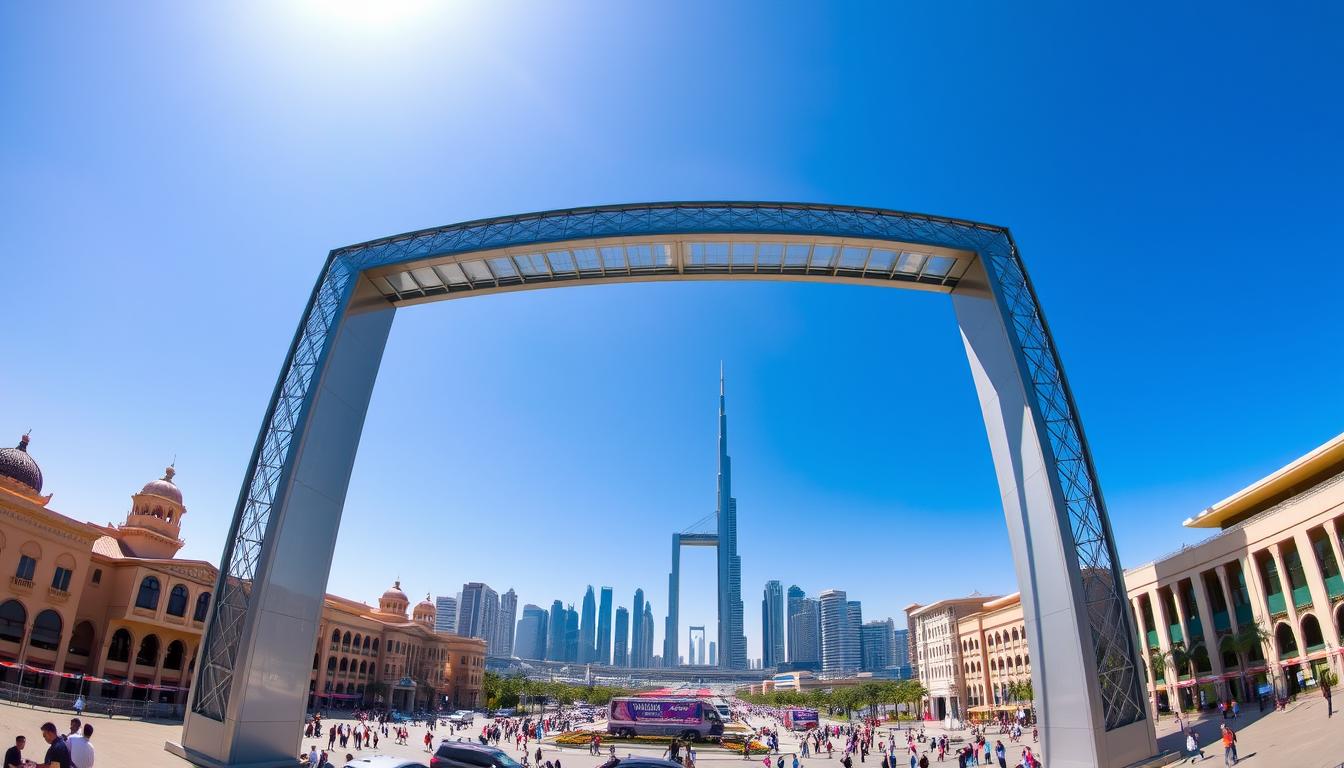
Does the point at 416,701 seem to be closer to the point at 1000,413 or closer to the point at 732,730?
the point at 732,730

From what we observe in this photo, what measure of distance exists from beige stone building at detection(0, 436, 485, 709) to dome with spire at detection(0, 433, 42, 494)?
63mm

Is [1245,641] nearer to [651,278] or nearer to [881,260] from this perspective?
[881,260]

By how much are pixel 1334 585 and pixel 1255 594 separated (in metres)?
4.52

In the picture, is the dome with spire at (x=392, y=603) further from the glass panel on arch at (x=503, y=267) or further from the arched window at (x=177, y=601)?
the glass panel on arch at (x=503, y=267)

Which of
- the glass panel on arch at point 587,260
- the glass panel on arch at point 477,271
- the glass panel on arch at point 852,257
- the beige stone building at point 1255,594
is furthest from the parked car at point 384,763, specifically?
the beige stone building at point 1255,594

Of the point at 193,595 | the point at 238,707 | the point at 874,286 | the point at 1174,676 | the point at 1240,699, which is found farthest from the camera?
the point at 193,595

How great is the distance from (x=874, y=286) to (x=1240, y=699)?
3038cm

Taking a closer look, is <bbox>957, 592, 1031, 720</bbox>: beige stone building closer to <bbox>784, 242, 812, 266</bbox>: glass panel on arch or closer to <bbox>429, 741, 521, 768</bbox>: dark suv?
<bbox>784, 242, 812, 266</bbox>: glass panel on arch

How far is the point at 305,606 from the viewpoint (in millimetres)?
20969

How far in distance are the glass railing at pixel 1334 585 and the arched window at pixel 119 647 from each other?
6685 cm

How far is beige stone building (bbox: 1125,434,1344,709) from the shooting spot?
98.7ft

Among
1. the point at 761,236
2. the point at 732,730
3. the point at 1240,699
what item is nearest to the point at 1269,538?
the point at 1240,699

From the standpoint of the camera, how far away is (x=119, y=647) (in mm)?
46344

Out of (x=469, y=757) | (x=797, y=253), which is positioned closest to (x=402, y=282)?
(x=797, y=253)
